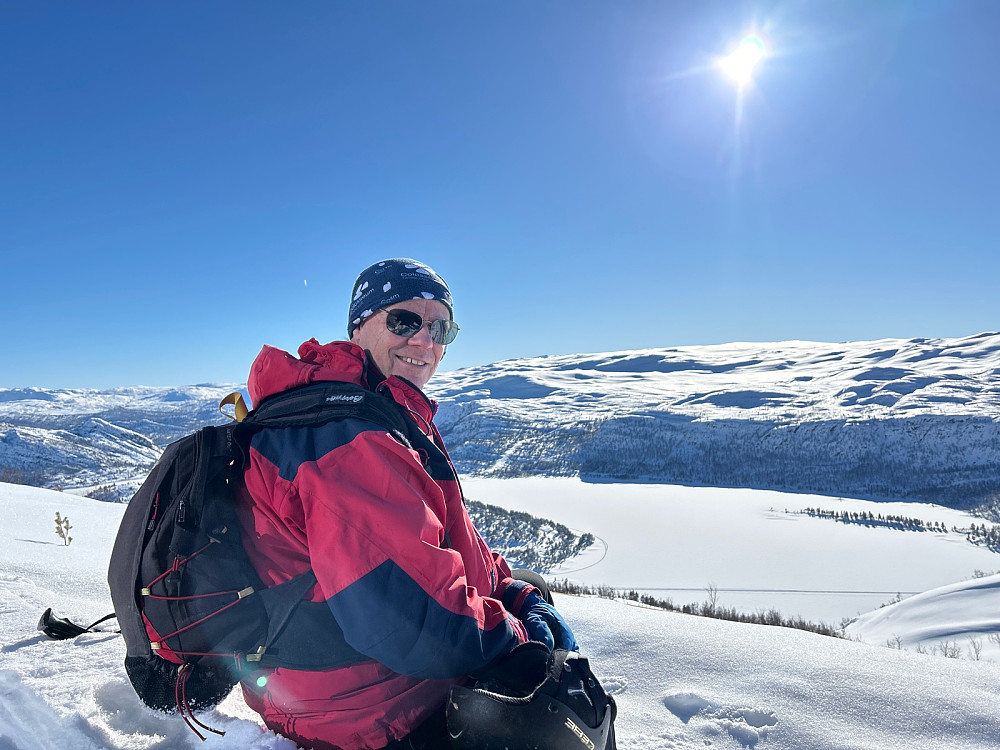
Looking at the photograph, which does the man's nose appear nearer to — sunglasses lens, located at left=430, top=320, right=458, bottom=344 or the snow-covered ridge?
sunglasses lens, located at left=430, top=320, right=458, bottom=344

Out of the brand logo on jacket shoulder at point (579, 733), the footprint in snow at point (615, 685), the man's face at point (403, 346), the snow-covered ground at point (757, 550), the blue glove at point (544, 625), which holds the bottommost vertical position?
the snow-covered ground at point (757, 550)

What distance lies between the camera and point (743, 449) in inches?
4358

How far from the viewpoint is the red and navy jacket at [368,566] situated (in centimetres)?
137

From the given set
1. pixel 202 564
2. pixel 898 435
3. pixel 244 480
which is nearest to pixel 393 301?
pixel 244 480

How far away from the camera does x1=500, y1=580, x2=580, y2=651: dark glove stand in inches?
75.4

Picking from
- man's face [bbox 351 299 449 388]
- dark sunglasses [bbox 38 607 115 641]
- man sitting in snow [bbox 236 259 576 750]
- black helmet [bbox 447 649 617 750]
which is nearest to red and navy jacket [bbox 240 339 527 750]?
man sitting in snow [bbox 236 259 576 750]

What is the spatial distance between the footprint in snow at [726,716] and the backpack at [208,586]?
5.33 ft

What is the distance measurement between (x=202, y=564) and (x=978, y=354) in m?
221

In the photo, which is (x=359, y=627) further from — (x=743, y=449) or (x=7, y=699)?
(x=743, y=449)

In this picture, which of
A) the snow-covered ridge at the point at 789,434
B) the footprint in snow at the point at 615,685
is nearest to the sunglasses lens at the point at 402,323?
the footprint in snow at the point at 615,685

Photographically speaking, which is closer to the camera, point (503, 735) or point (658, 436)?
point (503, 735)

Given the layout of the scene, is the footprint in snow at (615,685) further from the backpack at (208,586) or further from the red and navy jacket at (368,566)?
the backpack at (208,586)

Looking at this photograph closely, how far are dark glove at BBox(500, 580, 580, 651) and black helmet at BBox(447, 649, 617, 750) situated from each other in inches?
13.8

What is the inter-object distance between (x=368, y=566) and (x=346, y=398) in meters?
0.49
